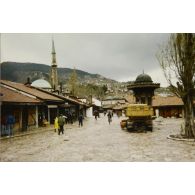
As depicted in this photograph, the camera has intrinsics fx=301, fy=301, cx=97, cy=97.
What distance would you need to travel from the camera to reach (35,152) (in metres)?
13.0

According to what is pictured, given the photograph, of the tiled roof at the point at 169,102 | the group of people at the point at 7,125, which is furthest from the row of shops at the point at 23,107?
the tiled roof at the point at 169,102

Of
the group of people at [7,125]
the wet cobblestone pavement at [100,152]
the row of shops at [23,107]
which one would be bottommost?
the wet cobblestone pavement at [100,152]

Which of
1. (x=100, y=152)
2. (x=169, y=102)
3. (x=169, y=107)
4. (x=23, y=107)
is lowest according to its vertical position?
(x=100, y=152)

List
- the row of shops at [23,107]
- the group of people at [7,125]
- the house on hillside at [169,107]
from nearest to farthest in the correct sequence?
the group of people at [7,125] → the row of shops at [23,107] → the house on hillside at [169,107]

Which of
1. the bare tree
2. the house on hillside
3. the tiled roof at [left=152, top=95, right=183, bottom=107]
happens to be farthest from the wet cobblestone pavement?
the house on hillside

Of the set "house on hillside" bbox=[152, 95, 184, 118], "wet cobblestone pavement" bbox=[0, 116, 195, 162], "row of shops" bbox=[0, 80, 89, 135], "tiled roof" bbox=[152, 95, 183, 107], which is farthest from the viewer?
"house on hillside" bbox=[152, 95, 184, 118]

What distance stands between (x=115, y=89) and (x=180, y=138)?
455 ft

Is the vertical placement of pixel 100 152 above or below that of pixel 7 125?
below

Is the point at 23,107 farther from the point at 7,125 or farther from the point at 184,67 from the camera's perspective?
the point at 184,67

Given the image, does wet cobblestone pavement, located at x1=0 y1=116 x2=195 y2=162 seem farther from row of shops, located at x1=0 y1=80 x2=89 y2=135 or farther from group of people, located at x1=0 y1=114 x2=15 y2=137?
row of shops, located at x1=0 y1=80 x2=89 y2=135

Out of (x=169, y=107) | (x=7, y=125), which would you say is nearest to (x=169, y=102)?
(x=169, y=107)

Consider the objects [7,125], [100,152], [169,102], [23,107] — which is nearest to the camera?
[100,152]

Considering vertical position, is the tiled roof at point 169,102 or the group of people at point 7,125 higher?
the tiled roof at point 169,102

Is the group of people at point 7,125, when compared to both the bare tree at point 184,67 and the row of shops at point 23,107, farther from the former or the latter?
the bare tree at point 184,67
